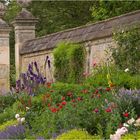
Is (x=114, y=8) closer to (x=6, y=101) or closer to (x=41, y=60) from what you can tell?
(x=41, y=60)

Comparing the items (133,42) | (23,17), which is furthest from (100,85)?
(23,17)

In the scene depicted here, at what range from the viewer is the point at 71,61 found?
12.4 m

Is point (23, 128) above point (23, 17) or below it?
below

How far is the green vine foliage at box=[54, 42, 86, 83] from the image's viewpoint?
40.3 feet

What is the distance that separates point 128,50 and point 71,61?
81.3 inches

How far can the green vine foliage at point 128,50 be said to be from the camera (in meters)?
10.4

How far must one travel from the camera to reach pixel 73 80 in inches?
478

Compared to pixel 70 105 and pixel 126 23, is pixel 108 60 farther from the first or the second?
pixel 70 105

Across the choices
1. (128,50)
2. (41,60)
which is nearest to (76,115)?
(128,50)

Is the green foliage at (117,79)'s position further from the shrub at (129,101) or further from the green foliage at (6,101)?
the shrub at (129,101)

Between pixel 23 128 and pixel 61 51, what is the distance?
Result: 19.4ft

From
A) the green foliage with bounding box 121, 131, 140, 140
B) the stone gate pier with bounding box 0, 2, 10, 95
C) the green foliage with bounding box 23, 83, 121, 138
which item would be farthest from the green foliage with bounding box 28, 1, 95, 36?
the green foliage with bounding box 121, 131, 140, 140

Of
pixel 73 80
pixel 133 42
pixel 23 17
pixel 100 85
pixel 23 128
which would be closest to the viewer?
pixel 23 128

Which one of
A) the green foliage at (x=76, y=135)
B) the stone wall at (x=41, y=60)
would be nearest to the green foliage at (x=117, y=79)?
the green foliage at (x=76, y=135)
